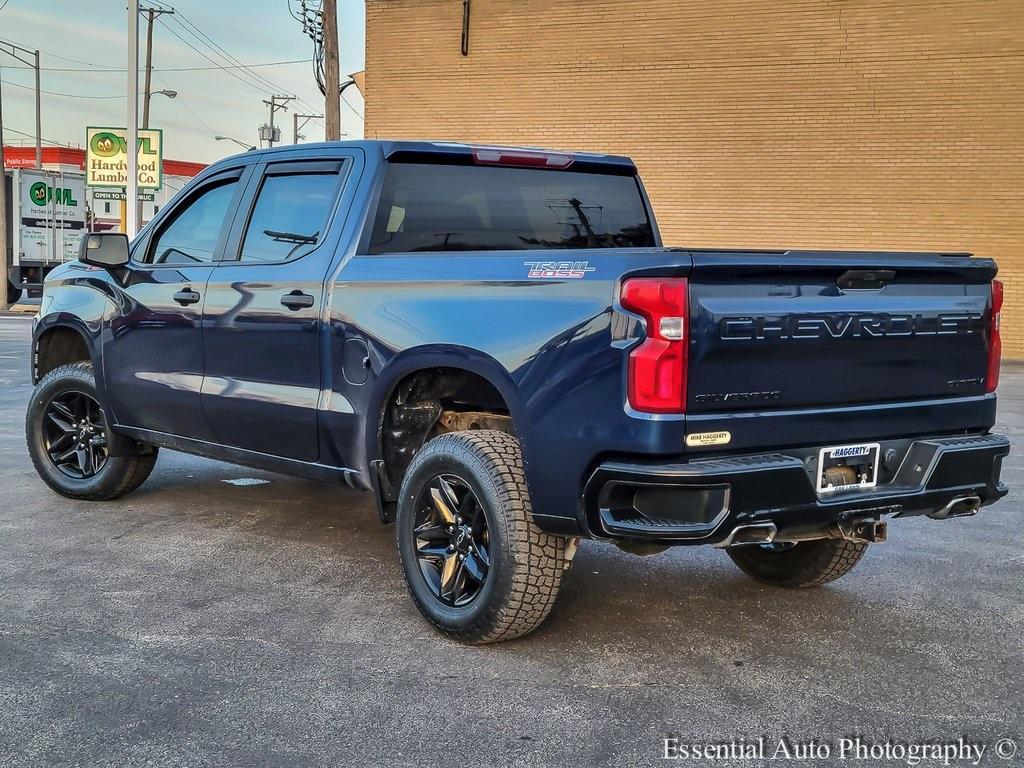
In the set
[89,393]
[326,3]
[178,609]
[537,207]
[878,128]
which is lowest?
[178,609]

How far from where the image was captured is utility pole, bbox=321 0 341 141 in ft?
70.7

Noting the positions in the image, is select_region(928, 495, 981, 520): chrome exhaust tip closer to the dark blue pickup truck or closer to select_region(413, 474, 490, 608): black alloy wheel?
the dark blue pickup truck

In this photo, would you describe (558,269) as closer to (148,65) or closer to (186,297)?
(186,297)

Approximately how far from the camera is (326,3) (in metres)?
21.8

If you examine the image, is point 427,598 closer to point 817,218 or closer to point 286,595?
point 286,595

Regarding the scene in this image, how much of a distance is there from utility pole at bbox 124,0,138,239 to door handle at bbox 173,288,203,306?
16455 mm

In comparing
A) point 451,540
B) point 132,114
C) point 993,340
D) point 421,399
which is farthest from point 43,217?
point 993,340

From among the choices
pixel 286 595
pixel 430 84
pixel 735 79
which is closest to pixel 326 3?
pixel 430 84

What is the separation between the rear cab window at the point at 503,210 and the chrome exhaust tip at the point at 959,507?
2.21 m

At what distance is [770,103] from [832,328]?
57.5ft

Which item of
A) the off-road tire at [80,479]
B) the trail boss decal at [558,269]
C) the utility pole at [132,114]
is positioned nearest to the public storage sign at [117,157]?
the utility pole at [132,114]

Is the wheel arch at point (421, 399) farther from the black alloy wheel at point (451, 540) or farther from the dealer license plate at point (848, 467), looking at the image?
the dealer license plate at point (848, 467)

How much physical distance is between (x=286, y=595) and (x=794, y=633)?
215cm

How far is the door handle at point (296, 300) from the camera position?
4.88 meters
